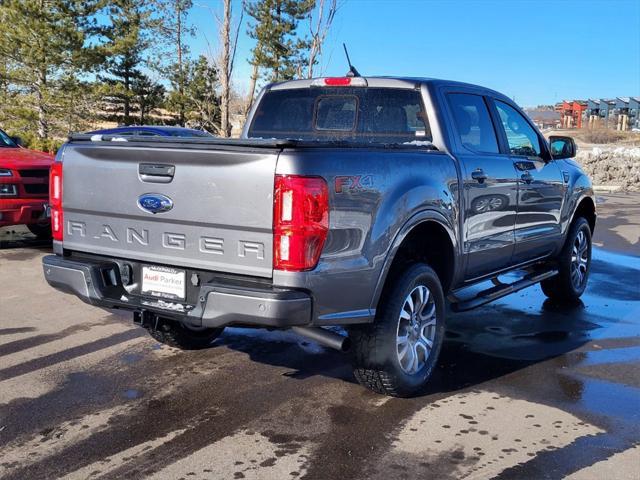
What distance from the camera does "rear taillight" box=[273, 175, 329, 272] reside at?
3455 mm

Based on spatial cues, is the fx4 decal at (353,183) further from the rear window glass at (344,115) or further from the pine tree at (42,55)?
the pine tree at (42,55)

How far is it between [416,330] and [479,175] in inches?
51.3

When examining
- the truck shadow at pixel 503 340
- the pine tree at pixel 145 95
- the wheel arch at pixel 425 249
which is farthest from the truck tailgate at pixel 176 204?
the pine tree at pixel 145 95

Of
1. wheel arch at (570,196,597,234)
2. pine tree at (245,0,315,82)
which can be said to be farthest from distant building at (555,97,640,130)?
Result: wheel arch at (570,196,597,234)

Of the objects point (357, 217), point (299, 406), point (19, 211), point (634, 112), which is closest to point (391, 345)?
point (299, 406)

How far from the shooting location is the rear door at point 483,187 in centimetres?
495

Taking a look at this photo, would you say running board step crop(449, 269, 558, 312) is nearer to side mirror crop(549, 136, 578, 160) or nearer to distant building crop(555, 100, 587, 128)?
side mirror crop(549, 136, 578, 160)

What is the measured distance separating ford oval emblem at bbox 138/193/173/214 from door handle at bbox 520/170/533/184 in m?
→ 3.16

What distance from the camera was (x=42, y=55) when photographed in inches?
1109

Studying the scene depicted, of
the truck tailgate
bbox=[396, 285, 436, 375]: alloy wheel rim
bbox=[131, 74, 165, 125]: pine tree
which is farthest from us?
bbox=[131, 74, 165, 125]: pine tree

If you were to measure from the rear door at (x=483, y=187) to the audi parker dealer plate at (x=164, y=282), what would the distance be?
2100mm

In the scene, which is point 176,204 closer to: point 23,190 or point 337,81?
point 337,81

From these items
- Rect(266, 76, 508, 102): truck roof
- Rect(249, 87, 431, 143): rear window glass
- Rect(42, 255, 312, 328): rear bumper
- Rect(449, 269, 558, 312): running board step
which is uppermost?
Rect(266, 76, 508, 102): truck roof

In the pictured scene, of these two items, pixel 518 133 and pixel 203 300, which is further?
pixel 518 133
